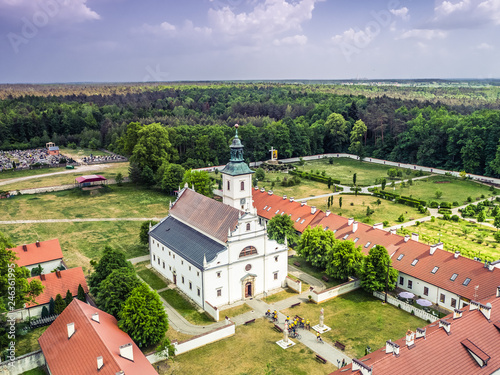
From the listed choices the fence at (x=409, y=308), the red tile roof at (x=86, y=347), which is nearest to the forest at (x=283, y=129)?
the fence at (x=409, y=308)

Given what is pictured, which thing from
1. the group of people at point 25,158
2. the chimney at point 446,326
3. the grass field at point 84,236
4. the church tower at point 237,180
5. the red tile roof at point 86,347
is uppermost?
the church tower at point 237,180

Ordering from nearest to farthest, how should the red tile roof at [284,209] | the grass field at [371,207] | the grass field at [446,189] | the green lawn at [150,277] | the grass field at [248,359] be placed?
the grass field at [248,359] < the green lawn at [150,277] < the red tile roof at [284,209] < the grass field at [371,207] < the grass field at [446,189]

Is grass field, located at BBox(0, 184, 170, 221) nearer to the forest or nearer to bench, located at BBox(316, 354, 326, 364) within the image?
the forest

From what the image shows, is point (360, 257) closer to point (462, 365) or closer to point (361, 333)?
point (361, 333)

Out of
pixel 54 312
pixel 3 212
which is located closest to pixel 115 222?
pixel 3 212

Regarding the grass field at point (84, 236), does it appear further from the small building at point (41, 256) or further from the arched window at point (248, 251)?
the arched window at point (248, 251)

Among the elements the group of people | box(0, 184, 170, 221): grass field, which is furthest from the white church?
the group of people
